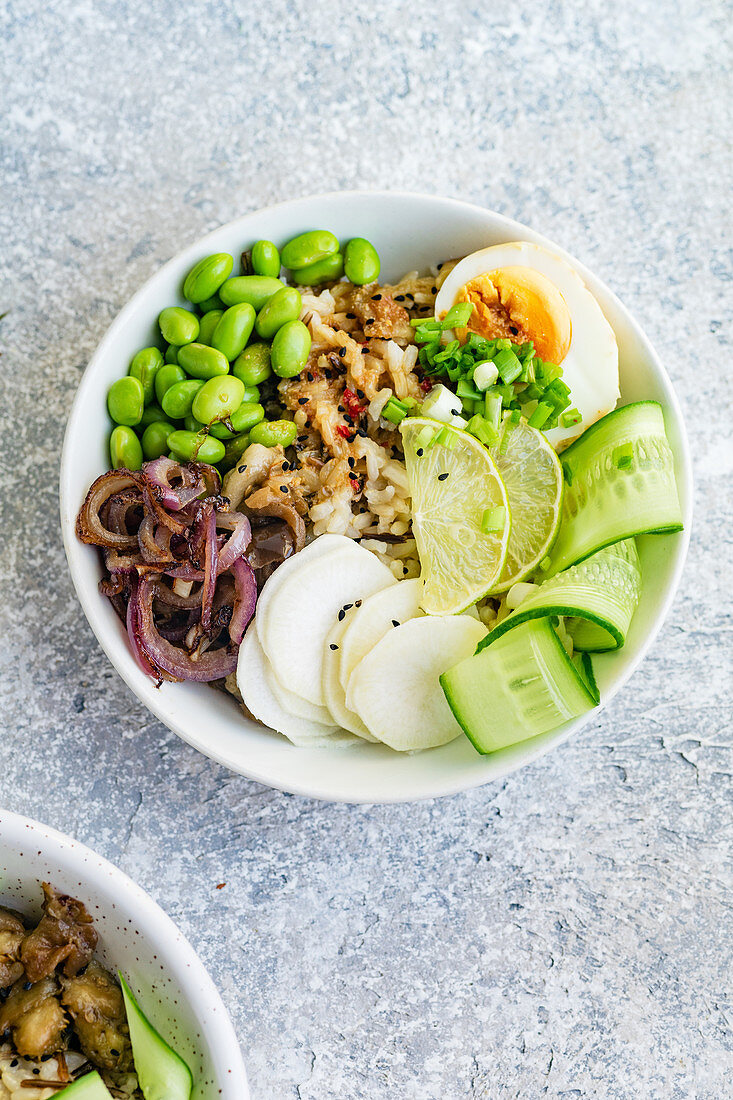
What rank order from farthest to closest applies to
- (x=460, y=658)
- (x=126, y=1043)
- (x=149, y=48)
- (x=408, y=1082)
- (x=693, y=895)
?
1. (x=149, y=48)
2. (x=693, y=895)
3. (x=408, y=1082)
4. (x=460, y=658)
5. (x=126, y=1043)

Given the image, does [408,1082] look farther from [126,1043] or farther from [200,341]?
[200,341]

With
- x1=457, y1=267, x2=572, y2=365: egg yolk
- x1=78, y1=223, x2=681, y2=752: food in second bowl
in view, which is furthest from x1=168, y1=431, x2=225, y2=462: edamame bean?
x1=457, y1=267, x2=572, y2=365: egg yolk

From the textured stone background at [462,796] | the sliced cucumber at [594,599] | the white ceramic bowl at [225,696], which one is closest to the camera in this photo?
the sliced cucumber at [594,599]

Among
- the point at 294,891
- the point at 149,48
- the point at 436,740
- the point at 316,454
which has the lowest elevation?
the point at 294,891

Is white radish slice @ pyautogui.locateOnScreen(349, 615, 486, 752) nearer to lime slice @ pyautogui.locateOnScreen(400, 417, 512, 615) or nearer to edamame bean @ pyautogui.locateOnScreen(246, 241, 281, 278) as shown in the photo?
lime slice @ pyautogui.locateOnScreen(400, 417, 512, 615)

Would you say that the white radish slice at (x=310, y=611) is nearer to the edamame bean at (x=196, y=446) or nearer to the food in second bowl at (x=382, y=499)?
the food in second bowl at (x=382, y=499)

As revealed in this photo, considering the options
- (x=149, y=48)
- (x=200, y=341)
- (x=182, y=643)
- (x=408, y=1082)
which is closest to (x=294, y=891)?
(x=408, y=1082)

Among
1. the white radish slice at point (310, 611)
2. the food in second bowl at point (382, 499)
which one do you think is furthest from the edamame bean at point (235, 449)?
the white radish slice at point (310, 611)

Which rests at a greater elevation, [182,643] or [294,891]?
[182,643]
